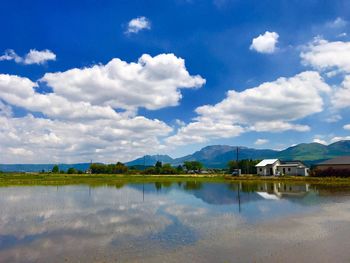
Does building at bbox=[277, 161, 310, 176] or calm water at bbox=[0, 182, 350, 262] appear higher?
building at bbox=[277, 161, 310, 176]

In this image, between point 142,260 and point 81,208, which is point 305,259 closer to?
point 142,260

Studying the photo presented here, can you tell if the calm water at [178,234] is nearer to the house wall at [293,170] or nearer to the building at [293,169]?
the house wall at [293,170]

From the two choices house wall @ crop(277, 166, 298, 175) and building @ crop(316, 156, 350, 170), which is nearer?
building @ crop(316, 156, 350, 170)

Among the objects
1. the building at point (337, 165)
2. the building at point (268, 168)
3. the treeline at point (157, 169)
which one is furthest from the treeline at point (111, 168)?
the building at point (337, 165)

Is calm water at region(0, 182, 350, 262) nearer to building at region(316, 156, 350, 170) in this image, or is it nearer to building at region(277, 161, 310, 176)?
building at region(316, 156, 350, 170)

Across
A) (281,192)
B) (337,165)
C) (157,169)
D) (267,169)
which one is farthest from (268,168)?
(157,169)

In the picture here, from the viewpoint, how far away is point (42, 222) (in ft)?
95.6

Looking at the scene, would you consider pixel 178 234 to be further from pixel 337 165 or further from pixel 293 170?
pixel 293 170

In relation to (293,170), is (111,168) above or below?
above

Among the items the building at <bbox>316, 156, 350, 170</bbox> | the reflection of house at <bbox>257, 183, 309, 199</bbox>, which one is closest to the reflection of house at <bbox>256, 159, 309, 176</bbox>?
the building at <bbox>316, 156, 350, 170</bbox>

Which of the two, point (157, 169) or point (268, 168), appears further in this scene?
point (157, 169)

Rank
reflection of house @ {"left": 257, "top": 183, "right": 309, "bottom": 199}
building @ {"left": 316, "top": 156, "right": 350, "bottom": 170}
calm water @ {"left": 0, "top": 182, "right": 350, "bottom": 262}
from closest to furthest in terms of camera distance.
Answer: calm water @ {"left": 0, "top": 182, "right": 350, "bottom": 262} → reflection of house @ {"left": 257, "top": 183, "right": 309, "bottom": 199} → building @ {"left": 316, "top": 156, "right": 350, "bottom": 170}

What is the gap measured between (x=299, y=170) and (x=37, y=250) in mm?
98190

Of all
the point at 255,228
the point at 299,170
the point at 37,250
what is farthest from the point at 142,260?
the point at 299,170
